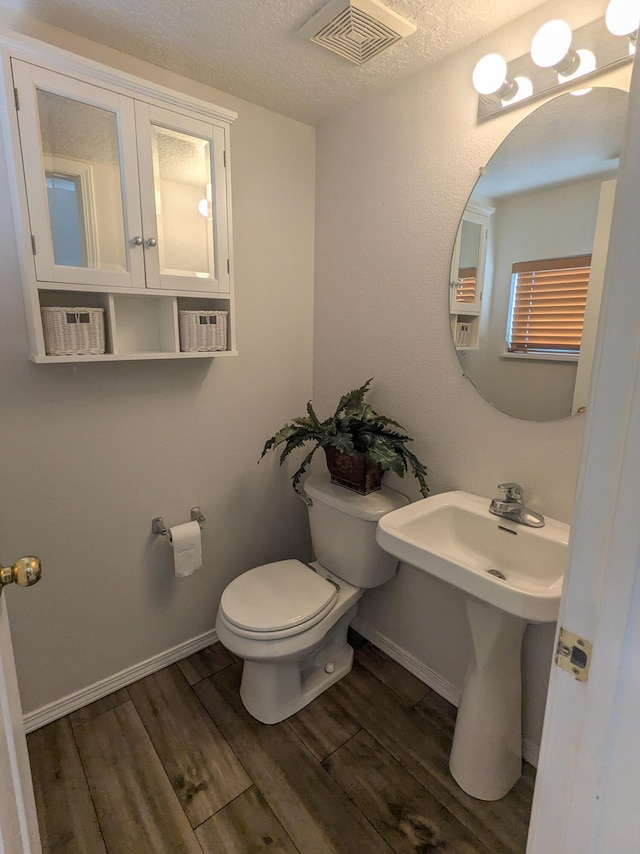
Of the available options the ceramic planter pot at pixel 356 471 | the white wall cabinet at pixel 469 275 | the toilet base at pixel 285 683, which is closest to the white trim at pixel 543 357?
the white wall cabinet at pixel 469 275

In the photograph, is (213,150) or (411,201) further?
(411,201)

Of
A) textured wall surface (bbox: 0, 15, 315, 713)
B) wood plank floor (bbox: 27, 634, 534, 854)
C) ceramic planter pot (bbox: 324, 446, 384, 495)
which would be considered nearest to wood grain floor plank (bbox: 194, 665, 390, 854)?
wood plank floor (bbox: 27, 634, 534, 854)

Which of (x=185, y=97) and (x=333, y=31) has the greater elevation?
(x=333, y=31)

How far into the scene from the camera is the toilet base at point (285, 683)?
1639 millimetres

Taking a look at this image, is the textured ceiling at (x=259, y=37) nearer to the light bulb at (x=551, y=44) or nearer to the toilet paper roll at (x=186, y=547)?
the light bulb at (x=551, y=44)

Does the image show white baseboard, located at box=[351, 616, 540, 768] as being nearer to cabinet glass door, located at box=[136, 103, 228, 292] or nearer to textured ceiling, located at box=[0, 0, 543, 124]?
cabinet glass door, located at box=[136, 103, 228, 292]

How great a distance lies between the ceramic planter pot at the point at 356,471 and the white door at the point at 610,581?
108 centimetres

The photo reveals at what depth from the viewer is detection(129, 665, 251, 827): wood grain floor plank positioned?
1.40 m

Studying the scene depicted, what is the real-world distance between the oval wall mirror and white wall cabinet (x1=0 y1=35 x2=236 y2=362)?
0.88 meters

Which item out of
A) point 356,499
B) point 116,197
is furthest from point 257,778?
point 116,197

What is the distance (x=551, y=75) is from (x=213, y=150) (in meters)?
1.04

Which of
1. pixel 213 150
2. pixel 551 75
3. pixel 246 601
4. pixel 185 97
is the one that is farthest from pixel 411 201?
pixel 246 601

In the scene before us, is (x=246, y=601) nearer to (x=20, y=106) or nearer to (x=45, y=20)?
(x=20, y=106)

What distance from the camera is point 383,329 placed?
1803 millimetres
